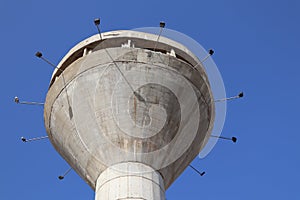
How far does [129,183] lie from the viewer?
13344 mm

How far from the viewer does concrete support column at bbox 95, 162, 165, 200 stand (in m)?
13.2

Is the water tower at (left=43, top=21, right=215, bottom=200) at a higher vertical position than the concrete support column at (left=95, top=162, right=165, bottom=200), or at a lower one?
higher

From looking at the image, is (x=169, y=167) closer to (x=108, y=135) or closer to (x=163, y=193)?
(x=163, y=193)

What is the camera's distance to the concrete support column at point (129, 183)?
43.3ft

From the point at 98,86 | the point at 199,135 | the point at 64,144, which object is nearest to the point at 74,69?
the point at 98,86

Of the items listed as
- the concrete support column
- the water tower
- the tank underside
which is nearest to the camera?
the concrete support column

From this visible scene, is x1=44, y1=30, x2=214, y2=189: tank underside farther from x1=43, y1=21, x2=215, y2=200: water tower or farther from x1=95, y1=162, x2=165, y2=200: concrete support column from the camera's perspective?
x1=95, y1=162, x2=165, y2=200: concrete support column

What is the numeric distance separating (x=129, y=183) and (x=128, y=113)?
2037 millimetres

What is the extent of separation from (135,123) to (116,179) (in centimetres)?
170

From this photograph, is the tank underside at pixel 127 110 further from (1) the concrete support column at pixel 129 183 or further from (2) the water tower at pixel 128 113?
(1) the concrete support column at pixel 129 183

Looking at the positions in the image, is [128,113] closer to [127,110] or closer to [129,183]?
[127,110]

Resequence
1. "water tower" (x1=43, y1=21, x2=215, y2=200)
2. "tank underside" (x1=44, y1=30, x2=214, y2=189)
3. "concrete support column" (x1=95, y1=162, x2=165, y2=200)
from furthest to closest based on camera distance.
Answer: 1. "tank underside" (x1=44, y1=30, x2=214, y2=189)
2. "water tower" (x1=43, y1=21, x2=215, y2=200)
3. "concrete support column" (x1=95, y1=162, x2=165, y2=200)

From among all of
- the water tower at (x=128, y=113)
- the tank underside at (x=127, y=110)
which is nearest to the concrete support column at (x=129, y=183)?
the water tower at (x=128, y=113)

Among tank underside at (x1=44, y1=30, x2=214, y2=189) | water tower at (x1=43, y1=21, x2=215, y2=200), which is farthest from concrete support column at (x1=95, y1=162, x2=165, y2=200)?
tank underside at (x1=44, y1=30, x2=214, y2=189)
